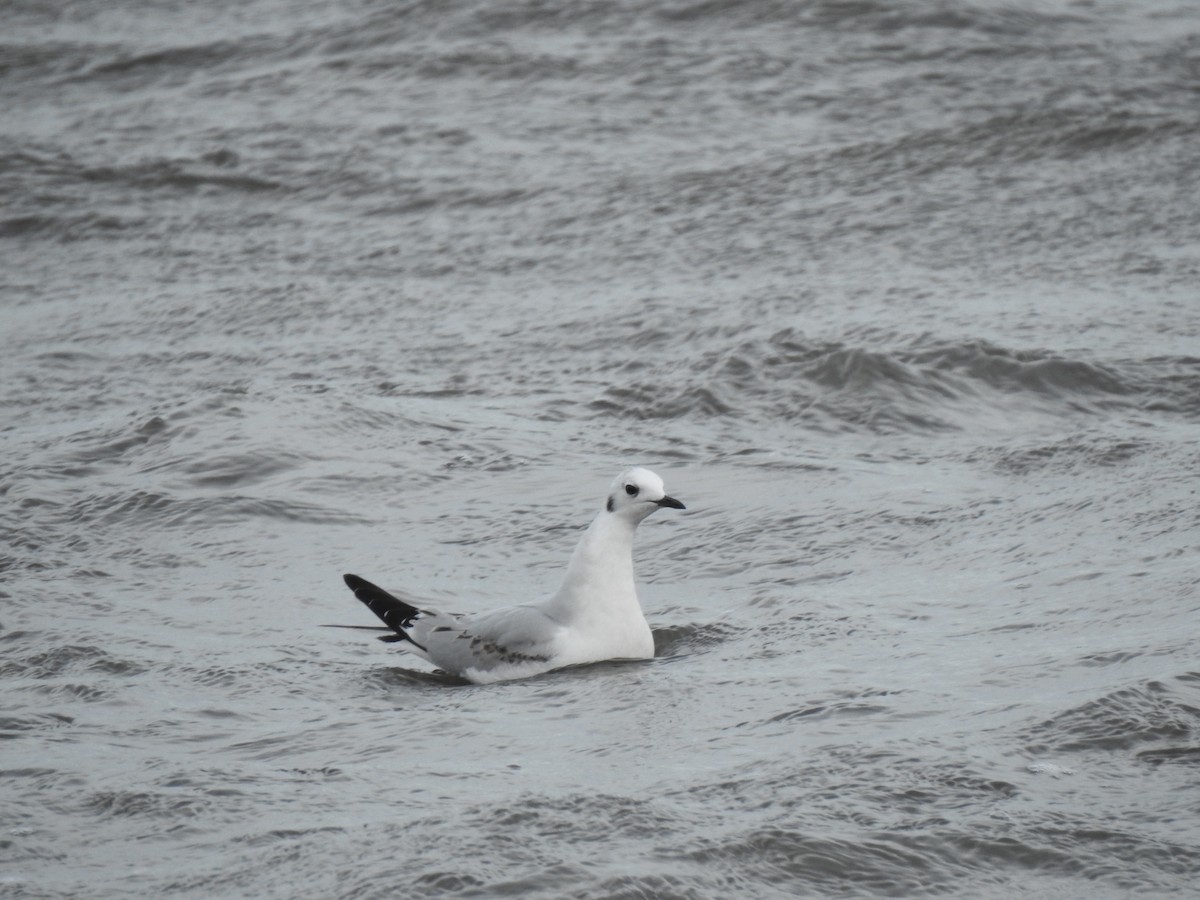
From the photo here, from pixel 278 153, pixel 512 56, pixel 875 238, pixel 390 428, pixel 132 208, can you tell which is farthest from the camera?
pixel 512 56

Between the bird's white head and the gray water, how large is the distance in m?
0.46

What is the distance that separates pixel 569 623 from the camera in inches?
230

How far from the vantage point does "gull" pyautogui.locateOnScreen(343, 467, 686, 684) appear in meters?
5.80

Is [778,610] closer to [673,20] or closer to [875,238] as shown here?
[875,238]

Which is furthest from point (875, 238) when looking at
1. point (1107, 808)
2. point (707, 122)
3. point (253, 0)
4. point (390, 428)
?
point (253, 0)

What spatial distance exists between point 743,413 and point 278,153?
19.5ft

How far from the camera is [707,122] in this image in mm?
13258

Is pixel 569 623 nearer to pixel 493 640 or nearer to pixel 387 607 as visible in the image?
pixel 493 640

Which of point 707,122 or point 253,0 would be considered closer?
point 707,122

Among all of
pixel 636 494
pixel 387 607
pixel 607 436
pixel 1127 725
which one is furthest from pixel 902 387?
pixel 1127 725

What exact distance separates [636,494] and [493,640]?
2.31ft

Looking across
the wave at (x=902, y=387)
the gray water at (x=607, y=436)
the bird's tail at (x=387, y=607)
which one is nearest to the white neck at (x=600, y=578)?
the gray water at (x=607, y=436)

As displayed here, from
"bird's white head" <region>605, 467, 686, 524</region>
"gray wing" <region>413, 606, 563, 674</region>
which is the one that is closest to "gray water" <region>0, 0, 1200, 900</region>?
"gray wing" <region>413, 606, 563, 674</region>

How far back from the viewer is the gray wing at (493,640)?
228 inches
